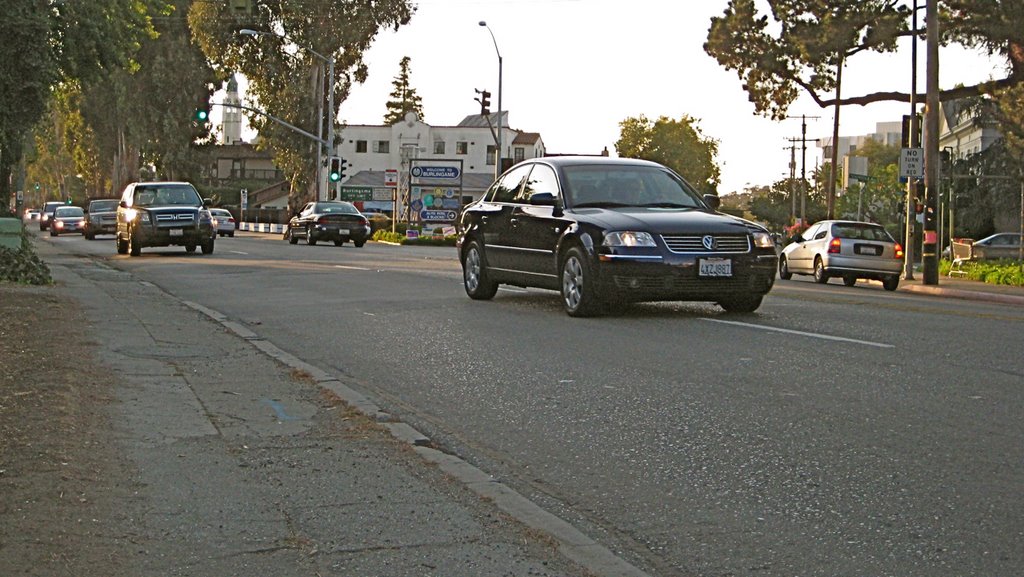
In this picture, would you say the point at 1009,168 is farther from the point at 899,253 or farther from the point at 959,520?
the point at 959,520

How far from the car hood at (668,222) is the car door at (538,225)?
0.52m

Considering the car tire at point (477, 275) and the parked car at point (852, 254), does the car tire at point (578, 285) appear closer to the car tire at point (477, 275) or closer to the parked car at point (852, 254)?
the car tire at point (477, 275)

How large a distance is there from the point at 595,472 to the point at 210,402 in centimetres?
297

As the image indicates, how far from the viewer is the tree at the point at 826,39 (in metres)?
33.6

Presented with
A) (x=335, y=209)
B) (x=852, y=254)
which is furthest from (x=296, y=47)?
(x=852, y=254)

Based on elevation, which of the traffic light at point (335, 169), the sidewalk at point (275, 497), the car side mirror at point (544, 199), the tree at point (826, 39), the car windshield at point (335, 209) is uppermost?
the tree at point (826, 39)

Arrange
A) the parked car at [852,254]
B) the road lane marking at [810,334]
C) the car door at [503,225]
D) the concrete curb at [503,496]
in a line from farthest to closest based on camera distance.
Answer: the parked car at [852,254]
the car door at [503,225]
the road lane marking at [810,334]
the concrete curb at [503,496]

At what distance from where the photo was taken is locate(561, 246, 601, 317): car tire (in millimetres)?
13047

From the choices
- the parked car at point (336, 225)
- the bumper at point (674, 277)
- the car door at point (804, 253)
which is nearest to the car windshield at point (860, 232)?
the car door at point (804, 253)

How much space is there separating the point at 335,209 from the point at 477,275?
29359 mm

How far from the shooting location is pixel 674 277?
12742 mm

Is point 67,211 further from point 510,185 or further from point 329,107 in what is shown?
point 510,185

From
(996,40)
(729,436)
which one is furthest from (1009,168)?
(729,436)

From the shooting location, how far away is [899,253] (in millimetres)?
27594
